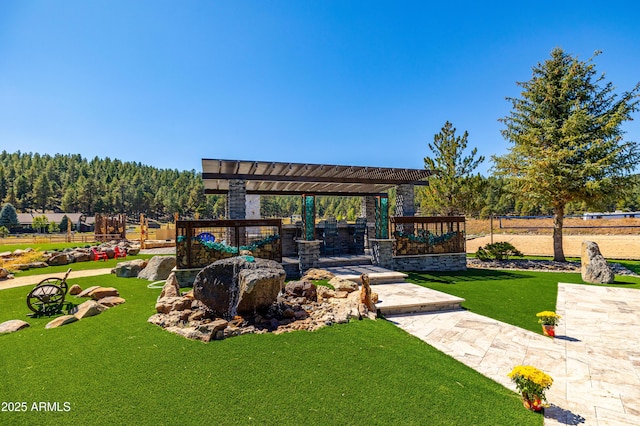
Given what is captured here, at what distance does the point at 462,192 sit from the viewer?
1770cm

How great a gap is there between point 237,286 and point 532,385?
5005 millimetres

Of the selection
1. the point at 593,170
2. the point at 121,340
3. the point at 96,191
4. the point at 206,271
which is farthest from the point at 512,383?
the point at 96,191

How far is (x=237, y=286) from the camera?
6.12 meters

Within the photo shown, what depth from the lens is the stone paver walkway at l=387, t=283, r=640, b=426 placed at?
363cm

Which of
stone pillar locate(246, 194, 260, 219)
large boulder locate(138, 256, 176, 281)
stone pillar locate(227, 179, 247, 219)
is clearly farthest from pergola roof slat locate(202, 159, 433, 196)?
stone pillar locate(246, 194, 260, 219)

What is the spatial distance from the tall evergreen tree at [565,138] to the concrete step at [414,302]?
10365 millimetres

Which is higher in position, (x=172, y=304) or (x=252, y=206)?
(x=252, y=206)

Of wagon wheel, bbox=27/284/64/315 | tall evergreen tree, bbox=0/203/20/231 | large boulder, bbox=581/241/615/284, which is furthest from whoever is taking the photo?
tall evergreen tree, bbox=0/203/20/231

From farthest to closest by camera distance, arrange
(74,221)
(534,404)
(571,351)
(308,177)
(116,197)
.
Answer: (116,197)
(74,221)
(308,177)
(571,351)
(534,404)

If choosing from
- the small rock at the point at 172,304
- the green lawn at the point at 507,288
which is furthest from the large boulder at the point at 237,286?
the green lawn at the point at 507,288

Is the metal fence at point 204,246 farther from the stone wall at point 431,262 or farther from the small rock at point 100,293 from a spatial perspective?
the stone wall at point 431,262

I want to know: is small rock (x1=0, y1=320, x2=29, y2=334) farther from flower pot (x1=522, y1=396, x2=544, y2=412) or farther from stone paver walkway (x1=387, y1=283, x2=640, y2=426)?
flower pot (x1=522, y1=396, x2=544, y2=412)

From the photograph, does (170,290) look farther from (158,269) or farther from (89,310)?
(158,269)

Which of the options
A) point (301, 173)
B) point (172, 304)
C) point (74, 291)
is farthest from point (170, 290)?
point (301, 173)
